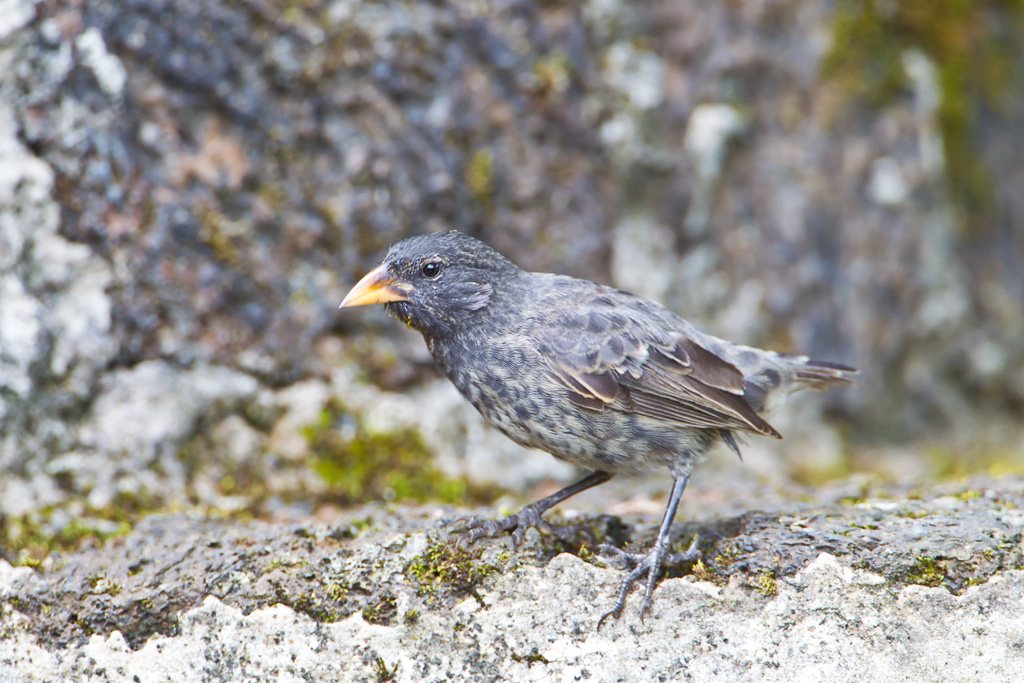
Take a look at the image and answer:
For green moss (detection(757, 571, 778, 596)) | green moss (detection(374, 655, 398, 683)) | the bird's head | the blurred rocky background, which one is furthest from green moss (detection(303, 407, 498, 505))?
green moss (detection(757, 571, 778, 596))

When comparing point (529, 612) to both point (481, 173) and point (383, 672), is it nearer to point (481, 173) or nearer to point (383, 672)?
point (383, 672)

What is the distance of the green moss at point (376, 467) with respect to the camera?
5297 mm

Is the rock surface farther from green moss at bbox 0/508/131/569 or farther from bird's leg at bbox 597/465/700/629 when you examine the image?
green moss at bbox 0/508/131/569

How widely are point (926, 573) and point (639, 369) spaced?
57.3 inches

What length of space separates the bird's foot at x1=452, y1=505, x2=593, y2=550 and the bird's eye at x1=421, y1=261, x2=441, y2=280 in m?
1.19

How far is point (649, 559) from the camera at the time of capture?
12.2 ft

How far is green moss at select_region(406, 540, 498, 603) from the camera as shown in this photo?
3.62 m

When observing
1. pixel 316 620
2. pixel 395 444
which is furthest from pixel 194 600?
pixel 395 444

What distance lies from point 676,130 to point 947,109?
2.28 m

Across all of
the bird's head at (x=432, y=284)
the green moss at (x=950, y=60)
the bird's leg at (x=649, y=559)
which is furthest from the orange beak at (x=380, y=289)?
the green moss at (x=950, y=60)

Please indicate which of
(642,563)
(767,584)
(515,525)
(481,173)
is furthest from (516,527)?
(481,173)

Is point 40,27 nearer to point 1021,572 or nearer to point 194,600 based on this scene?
point 194,600

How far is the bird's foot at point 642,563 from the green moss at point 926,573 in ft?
2.79

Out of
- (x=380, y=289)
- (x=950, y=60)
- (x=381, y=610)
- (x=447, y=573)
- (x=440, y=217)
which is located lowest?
(x=381, y=610)
